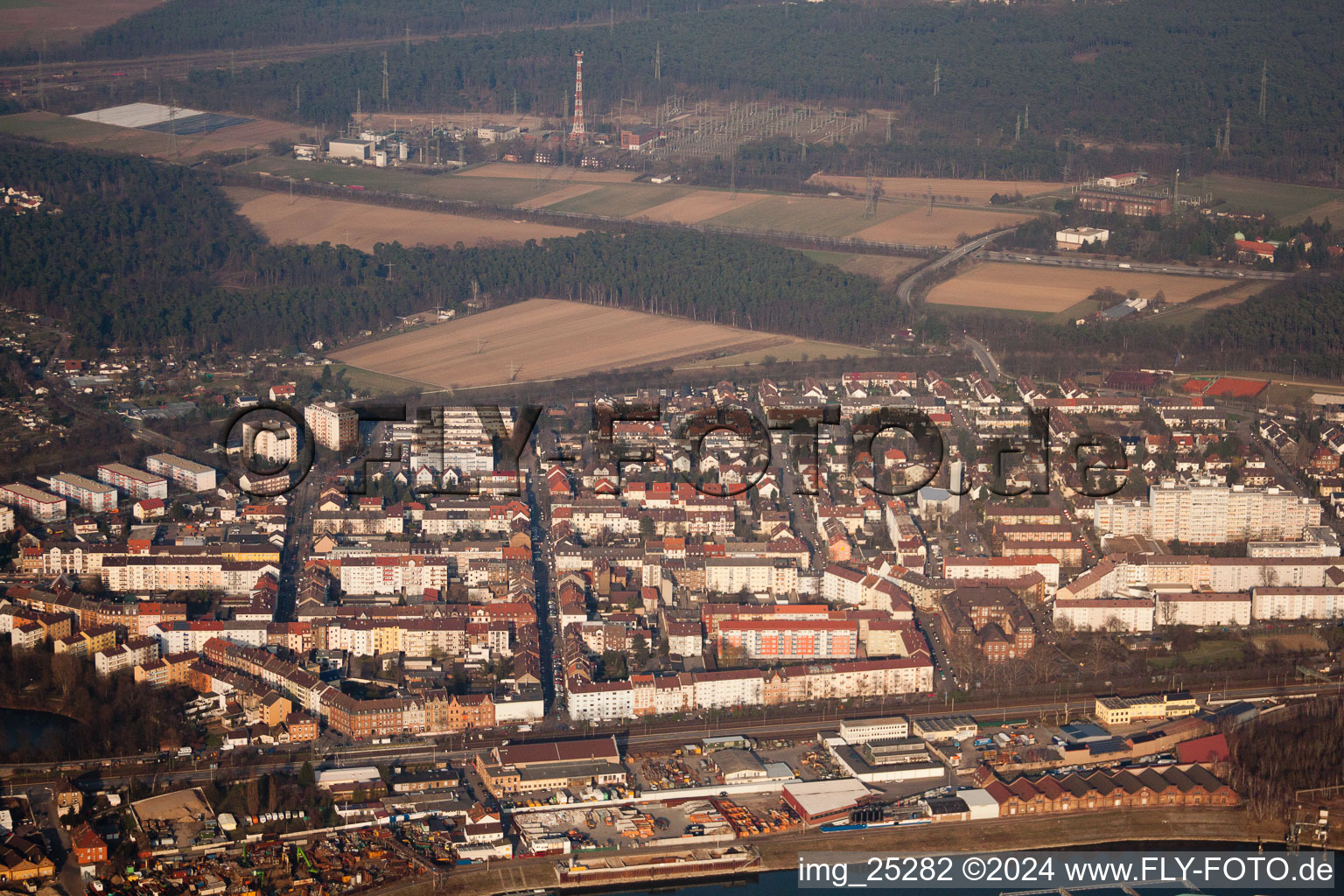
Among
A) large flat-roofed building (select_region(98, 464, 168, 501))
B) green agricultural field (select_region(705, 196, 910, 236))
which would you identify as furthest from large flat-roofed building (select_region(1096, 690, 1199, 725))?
green agricultural field (select_region(705, 196, 910, 236))

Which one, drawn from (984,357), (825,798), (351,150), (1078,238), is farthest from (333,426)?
(351,150)

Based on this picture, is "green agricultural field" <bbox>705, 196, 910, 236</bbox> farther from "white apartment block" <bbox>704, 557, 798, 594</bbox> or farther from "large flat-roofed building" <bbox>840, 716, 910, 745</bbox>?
"large flat-roofed building" <bbox>840, 716, 910, 745</bbox>

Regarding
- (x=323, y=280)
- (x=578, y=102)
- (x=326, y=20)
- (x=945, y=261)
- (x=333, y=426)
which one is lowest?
(x=333, y=426)

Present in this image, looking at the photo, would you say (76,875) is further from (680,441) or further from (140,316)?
(140,316)

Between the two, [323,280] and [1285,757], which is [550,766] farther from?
[323,280]

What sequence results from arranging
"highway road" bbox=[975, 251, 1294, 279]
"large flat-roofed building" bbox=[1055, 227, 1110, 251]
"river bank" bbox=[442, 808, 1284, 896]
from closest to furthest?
"river bank" bbox=[442, 808, 1284, 896] < "highway road" bbox=[975, 251, 1294, 279] < "large flat-roofed building" bbox=[1055, 227, 1110, 251]

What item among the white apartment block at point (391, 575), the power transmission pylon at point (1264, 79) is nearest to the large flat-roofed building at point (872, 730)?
the white apartment block at point (391, 575)
